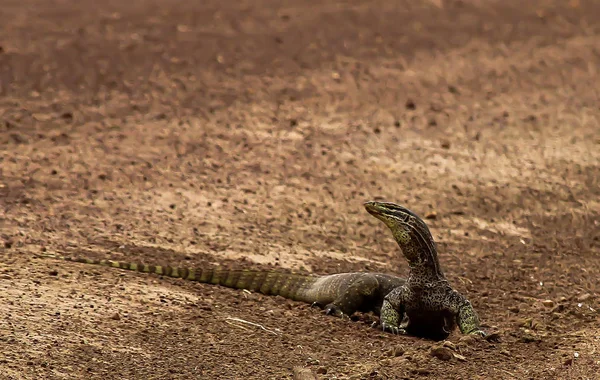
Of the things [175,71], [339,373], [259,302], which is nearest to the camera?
[339,373]

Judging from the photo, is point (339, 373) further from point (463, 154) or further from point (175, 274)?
point (463, 154)

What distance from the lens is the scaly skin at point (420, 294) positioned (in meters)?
7.65

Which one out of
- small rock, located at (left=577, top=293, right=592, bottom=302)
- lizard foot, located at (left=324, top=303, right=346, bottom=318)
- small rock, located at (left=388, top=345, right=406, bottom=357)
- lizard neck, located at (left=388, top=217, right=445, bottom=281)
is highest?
lizard neck, located at (left=388, top=217, right=445, bottom=281)

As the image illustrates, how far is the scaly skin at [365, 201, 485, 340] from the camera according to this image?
7.65 m

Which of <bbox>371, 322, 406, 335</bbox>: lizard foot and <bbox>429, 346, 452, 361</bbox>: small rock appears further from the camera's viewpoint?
<bbox>371, 322, 406, 335</bbox>: lizard foot

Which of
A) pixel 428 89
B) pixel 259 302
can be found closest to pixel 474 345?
pixel 259 302

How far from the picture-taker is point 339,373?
6.82 metres

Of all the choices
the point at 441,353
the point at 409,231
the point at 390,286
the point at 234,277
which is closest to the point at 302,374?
the point at 441,353

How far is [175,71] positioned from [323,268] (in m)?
5.88

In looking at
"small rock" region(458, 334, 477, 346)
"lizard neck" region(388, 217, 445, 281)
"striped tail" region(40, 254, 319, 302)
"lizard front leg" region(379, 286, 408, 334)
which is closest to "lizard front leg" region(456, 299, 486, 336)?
"small rock" region(458, 334, 477, 346)

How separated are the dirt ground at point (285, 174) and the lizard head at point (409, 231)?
616 mm

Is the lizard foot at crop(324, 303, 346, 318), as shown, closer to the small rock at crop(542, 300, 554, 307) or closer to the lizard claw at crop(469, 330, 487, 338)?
the lizard claw at crop(469, 330, 487, 338)

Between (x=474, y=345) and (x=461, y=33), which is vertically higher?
(x=461, y=33)

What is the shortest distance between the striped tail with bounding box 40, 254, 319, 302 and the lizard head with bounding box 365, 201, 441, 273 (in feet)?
3.45
